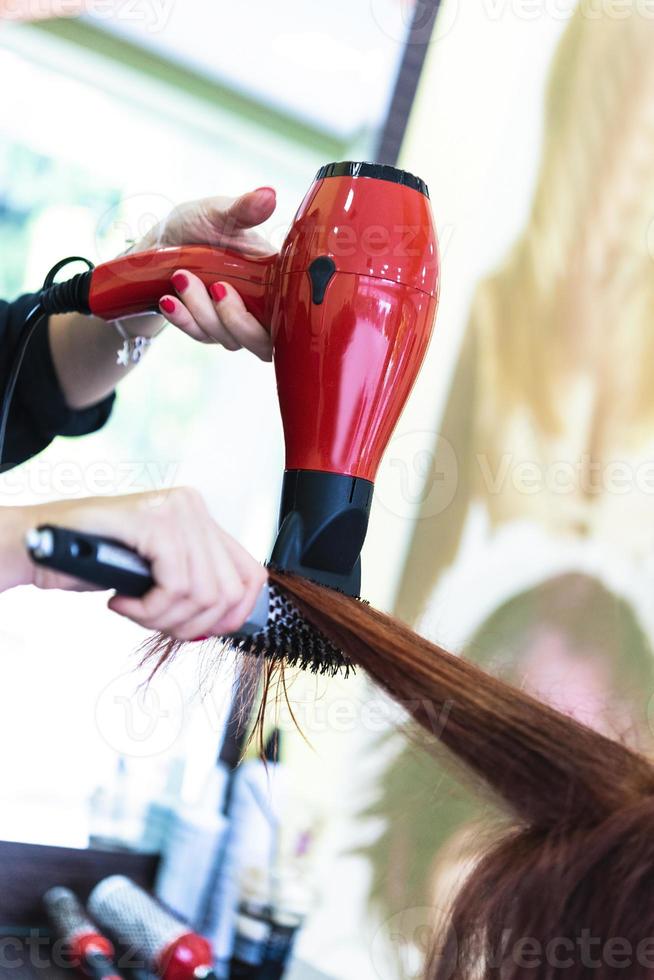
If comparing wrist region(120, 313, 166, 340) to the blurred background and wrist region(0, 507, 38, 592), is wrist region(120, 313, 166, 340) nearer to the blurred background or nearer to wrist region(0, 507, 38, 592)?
the blurred background

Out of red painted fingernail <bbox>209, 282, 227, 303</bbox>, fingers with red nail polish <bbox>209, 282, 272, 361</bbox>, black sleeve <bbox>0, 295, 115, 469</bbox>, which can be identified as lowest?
black sleeve <bbox>0, 295, 115, 469</bbox>

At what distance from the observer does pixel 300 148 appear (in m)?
1.86

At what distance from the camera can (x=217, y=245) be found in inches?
33.8

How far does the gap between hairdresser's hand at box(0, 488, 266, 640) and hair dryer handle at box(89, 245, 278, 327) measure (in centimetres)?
27

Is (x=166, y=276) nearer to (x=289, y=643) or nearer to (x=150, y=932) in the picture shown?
(x=289, y=643)

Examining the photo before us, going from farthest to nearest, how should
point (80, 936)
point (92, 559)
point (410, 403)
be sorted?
1. point (410, 403)
2. point (80, 936)
3. point (92, 559)

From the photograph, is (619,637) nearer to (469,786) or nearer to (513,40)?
(469,786)

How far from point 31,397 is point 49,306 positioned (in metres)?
0.14

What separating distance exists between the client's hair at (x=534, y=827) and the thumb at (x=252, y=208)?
0.39m

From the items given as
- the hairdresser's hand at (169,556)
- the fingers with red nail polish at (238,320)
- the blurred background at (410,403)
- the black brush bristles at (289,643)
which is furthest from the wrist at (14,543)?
the blurred background at (410,403)

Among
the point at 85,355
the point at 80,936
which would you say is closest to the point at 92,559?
the point at 85,355

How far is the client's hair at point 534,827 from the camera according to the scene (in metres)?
0.47

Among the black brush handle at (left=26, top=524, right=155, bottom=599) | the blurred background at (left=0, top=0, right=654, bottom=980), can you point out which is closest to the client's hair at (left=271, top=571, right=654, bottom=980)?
the black brush handle at (left=26, top=524, right=155, bottom=599)

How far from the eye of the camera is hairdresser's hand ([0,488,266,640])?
47 cm
